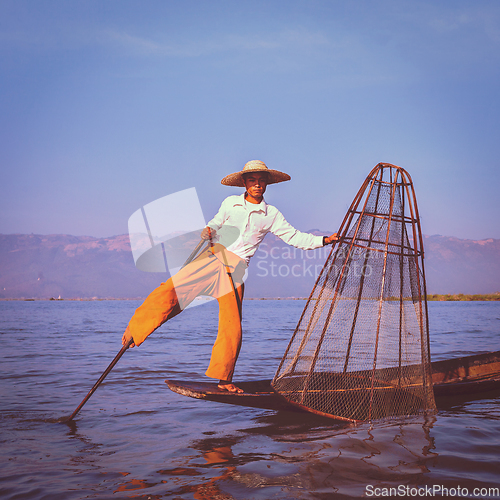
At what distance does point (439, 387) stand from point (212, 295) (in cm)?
312

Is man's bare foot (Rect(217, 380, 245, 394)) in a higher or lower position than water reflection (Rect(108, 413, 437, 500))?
higher

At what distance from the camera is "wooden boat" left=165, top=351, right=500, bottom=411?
168 inches

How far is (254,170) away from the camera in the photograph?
14.1 ft

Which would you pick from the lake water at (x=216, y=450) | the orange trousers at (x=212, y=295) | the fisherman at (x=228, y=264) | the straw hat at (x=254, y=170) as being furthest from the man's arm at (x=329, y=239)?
the lake water at (x=216, y=450)

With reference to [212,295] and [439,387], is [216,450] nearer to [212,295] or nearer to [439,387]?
[212,295]

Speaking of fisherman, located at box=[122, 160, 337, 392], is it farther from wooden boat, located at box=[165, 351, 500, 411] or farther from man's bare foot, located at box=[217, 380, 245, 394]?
wooden boat, located at box=[165, 351, 500, 411]

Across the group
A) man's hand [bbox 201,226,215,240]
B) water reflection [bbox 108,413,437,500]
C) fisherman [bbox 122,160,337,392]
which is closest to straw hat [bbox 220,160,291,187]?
fisherman [bbox 122,160,337,392]

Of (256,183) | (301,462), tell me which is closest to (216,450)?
(301,462)

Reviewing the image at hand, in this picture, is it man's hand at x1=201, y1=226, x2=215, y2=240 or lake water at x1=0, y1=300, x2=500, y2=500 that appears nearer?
lake water at x1=0, y1=300, x2=500, y2=500

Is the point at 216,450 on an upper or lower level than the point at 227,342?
lower

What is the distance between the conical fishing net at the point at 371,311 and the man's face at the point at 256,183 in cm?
103

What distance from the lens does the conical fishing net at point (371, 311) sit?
4832mm

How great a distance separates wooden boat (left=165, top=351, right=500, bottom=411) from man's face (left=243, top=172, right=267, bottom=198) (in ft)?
6.48

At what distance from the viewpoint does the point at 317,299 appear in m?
5.01
